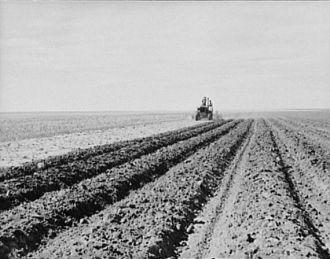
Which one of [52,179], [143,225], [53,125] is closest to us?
[143,225]

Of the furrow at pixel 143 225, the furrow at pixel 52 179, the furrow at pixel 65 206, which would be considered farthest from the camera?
the furrow at pixel 52 179

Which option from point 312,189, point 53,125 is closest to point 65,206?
point 312,189

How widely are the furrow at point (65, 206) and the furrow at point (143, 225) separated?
0.32 metres

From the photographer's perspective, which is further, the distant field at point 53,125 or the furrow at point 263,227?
the distant field at point 53,125

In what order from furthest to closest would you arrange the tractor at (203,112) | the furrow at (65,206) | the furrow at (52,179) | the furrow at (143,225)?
the tractor at (203,112)
the furrow at (52,179)
the furrow at (65,206)
the furrow at (143,225)

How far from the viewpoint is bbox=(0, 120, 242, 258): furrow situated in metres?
7.20

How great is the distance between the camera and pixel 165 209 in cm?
901

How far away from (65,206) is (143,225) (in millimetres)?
1928

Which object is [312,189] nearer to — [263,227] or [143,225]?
[263,227]

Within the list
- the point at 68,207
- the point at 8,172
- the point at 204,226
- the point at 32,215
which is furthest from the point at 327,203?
the point at 8,172

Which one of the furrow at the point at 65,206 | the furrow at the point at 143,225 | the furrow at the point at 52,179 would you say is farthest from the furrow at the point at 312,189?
the furrow at the point at 52,179

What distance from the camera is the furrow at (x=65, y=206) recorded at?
23.6ft

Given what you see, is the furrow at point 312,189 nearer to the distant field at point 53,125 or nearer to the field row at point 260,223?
the field row at point 260,223

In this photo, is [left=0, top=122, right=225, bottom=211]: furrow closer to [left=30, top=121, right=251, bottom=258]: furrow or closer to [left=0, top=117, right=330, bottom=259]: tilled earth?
[left=0, top=117, right=330, bottom=259]: tilled earth
